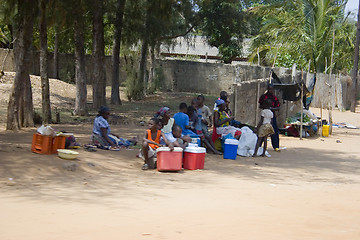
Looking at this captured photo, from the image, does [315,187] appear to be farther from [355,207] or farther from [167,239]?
[167,239]

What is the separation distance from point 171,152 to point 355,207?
12.2 ft

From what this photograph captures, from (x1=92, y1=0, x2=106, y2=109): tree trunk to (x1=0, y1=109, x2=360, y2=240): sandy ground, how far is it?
8.16 metres

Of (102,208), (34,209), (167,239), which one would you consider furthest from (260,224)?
(34,209)

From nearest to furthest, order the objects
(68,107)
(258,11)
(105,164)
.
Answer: (105,164) < (68,107) < (258,11)

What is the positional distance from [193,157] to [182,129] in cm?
113

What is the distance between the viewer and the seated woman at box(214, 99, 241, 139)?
12516 mm

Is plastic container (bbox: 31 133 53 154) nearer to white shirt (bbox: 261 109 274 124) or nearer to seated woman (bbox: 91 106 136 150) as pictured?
seated woman (bbox: 91 106 136 150)

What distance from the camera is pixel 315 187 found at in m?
9.53

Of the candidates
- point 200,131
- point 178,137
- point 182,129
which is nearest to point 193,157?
point 178,137

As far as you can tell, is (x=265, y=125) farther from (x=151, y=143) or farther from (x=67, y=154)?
(x=67, y=154)

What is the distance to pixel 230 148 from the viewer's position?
12.3 m

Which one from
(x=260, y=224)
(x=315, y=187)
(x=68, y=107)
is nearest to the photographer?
(x=260, y=224)

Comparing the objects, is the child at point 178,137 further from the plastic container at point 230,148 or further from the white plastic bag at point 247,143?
the white plastic bag at point 247,143

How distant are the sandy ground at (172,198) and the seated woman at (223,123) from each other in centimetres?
70
